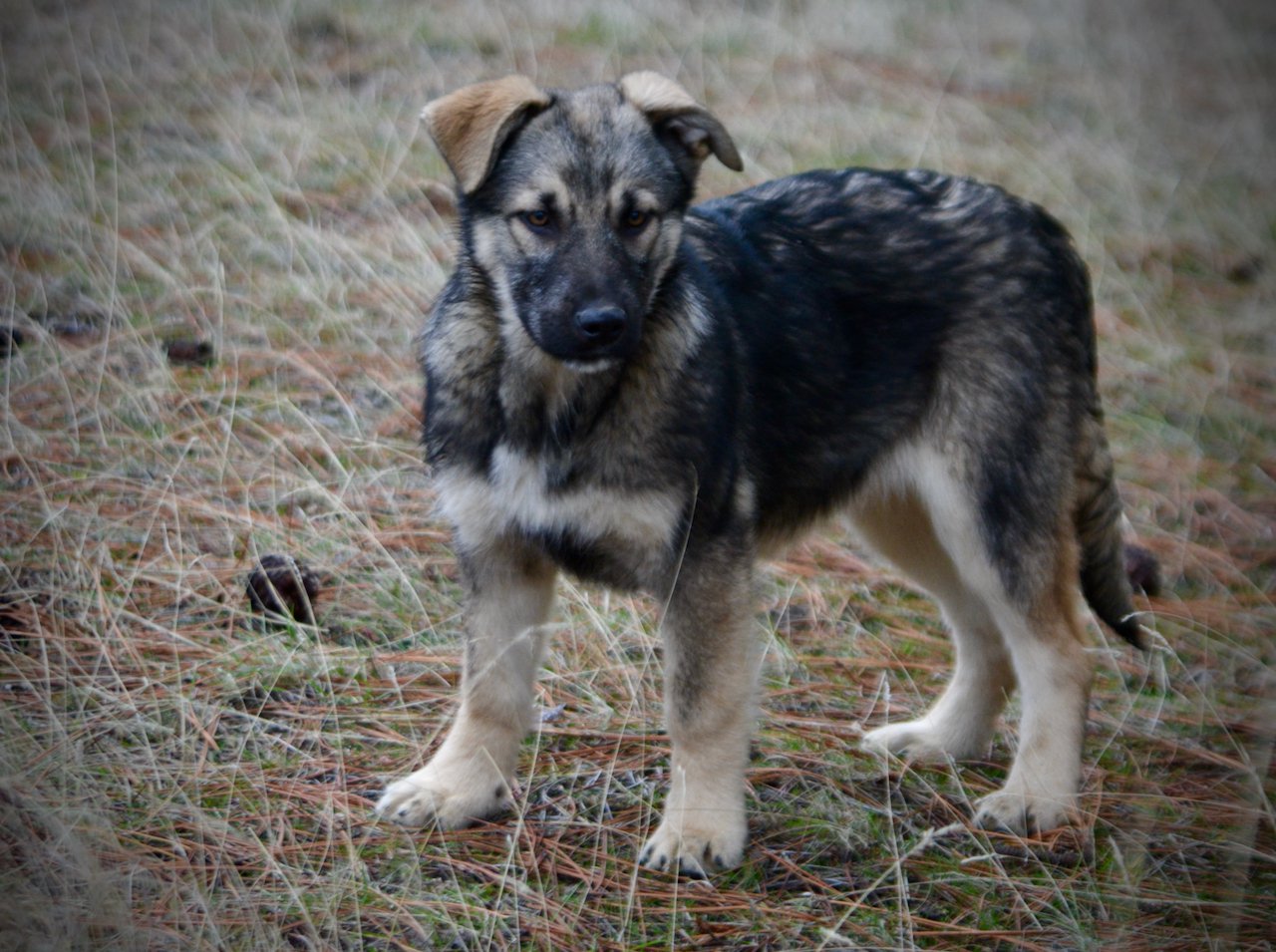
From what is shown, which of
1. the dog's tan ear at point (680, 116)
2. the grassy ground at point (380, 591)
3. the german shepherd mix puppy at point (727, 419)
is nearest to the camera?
the grassy ground at point (380, 591)

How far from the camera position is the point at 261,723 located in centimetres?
379

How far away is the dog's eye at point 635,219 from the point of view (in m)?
3.48

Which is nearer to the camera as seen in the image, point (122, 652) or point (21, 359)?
point (122, 652)

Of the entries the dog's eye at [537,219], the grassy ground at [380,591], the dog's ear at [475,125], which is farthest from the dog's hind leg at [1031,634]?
the dog's ear at [475,125]

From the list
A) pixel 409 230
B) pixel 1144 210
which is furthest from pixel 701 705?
pixel 1144 210

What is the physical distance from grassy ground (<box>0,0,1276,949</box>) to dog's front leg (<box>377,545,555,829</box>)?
5.6 inches

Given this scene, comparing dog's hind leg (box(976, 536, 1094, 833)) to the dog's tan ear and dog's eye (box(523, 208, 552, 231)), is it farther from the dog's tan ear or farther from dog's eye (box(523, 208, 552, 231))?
dog's eye (box(523, 208, 552, 231))

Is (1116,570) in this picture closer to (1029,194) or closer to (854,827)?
(854,827)

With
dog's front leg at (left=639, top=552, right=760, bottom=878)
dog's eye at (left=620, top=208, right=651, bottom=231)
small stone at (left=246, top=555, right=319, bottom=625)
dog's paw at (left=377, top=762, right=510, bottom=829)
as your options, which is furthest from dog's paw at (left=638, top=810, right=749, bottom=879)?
dog's eye at (left=620, top=208, right=651, bottom=231)

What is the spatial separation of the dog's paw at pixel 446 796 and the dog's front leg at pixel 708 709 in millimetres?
497

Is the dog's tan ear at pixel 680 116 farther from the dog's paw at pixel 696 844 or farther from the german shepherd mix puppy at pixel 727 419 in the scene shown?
the dog's paw at pixel 696 844

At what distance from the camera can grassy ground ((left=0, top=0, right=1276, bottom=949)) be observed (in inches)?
125

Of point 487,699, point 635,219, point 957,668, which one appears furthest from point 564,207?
point 957,668

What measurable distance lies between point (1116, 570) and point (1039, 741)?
684 mm
